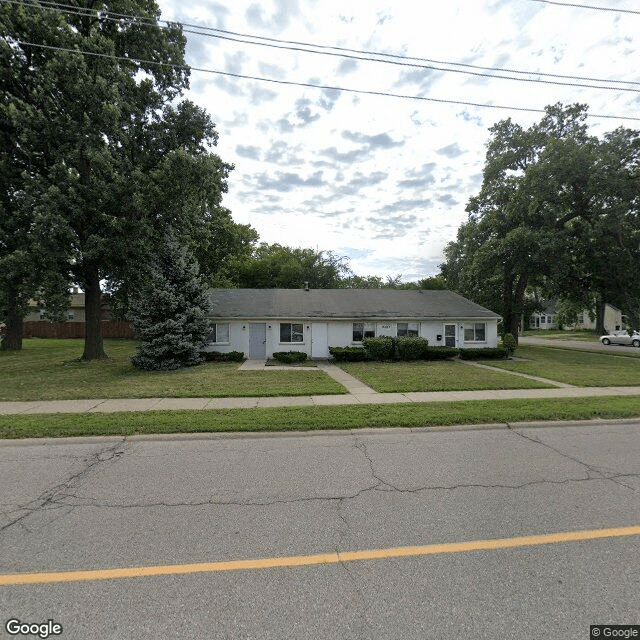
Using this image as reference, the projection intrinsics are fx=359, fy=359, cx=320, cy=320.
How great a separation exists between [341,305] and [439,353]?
253 inches

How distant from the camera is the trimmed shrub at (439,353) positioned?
19188 mm

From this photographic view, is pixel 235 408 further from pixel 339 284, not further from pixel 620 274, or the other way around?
pixel 339 284

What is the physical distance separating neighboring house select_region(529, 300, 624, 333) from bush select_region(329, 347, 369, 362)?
110 ft

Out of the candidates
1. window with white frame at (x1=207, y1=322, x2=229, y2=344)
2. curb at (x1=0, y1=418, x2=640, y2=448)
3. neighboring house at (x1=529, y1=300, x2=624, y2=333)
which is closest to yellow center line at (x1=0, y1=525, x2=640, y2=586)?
curb at (x1=0, y1=418, x2=640, y2=448)

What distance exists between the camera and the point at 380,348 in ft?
60.8

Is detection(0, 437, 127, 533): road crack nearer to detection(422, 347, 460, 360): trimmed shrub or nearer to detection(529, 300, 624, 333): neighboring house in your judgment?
detection(422, 347, 460, 360): trimmed shrub

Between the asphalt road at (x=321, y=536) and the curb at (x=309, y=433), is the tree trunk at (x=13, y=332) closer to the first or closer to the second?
the curb at (x=309, y=433)

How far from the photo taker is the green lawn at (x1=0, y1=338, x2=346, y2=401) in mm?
9836

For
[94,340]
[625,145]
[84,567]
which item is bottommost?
[84,567]

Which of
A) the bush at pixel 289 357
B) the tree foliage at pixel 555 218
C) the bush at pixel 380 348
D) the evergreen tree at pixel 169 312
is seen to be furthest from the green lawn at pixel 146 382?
the tree foliage at pixel 555 218

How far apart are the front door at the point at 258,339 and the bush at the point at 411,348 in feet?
24.0

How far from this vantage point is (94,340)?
17781 mm

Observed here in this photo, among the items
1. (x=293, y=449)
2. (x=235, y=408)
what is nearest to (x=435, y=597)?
(x=293, y=449)

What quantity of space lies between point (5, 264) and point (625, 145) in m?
32.0
